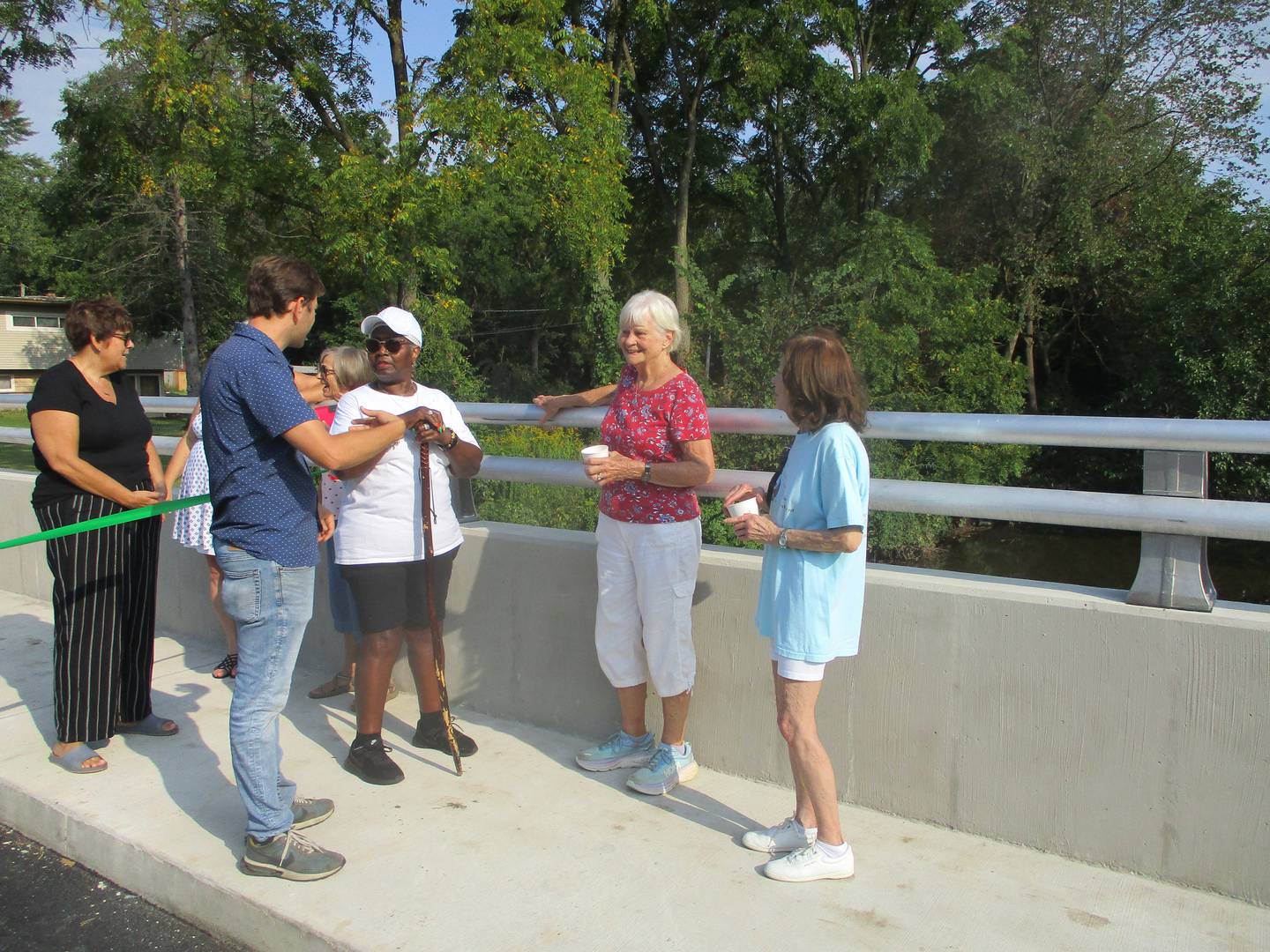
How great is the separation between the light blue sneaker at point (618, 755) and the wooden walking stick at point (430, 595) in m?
0.48

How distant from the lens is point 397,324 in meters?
3.56

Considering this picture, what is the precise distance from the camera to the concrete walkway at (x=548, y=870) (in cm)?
270

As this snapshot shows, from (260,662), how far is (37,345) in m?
60.1

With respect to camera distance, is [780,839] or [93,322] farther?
[93,322]

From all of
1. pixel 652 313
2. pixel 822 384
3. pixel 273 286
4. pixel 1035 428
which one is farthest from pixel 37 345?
pixel 1035 428

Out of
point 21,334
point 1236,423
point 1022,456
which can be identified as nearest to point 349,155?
point 1022,456

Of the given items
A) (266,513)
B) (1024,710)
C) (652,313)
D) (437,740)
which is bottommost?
(437,740)

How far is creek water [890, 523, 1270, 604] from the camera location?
17219 mm

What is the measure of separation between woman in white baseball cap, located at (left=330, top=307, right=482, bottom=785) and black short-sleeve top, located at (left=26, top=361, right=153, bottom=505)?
1.10 meters

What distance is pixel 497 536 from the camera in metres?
4.25

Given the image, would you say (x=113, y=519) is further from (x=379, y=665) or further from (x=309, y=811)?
(x=309, y=811)

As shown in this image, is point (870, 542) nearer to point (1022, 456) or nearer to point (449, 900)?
point (1022, 456)

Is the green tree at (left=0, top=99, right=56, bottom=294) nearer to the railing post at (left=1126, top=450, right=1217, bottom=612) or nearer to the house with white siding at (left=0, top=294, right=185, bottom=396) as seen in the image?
the house with white siding at (left=0, top=294, right=185, bottom=396)

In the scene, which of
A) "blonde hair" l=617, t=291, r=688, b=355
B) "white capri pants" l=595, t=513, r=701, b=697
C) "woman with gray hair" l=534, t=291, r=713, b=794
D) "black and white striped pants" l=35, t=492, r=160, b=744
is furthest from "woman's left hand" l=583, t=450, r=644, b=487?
"black and white striped pants" l=35, t=492, r=160, b=744
